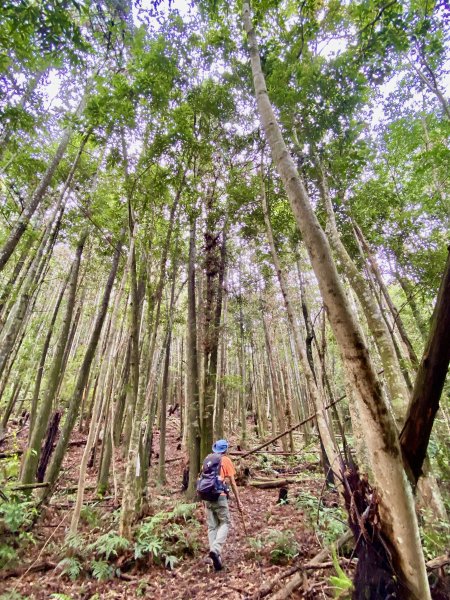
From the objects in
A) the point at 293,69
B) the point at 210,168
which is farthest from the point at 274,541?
the point at 210,168

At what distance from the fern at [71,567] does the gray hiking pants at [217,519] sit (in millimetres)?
1737

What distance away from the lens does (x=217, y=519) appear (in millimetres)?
4262

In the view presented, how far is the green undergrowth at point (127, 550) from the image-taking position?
3833 mm

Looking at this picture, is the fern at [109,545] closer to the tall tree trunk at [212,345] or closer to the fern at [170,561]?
the fern at [170,561]

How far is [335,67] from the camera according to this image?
479 centimetres

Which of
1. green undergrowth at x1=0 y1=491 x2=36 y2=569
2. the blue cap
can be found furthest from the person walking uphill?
green undergrowth at x1=0 y1=491 x2=36 y2=569

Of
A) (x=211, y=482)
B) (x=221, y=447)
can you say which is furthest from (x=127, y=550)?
(x=221, y=447)

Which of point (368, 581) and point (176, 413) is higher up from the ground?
point (176, 413)

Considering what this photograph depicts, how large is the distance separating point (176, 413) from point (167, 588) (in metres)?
15.4

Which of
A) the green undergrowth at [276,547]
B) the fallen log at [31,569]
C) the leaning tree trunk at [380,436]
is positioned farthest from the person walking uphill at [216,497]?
the leaning tree trunk at [380,436]

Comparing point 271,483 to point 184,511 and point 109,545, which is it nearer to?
point 184,511

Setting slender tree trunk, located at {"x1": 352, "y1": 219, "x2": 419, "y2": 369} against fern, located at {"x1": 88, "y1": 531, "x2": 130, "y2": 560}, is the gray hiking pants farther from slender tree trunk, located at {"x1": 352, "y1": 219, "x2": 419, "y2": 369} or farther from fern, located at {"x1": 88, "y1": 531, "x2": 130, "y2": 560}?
slender tree trunk, located at {"x1": 352, "y1": 219, "x2": 419, "y2": 369}

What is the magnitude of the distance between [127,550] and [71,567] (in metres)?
0.70

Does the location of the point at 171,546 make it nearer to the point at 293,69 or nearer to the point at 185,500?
the point at 185,500
